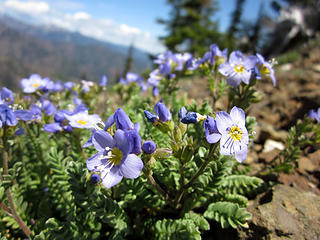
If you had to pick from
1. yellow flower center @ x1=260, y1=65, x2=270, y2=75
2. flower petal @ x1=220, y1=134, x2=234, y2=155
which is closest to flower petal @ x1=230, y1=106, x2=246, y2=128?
flower petal @ x1=220, y1=134, x2=234, y2=155

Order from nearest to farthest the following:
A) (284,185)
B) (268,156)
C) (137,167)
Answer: (137,167) → (284,185) → (268,156)

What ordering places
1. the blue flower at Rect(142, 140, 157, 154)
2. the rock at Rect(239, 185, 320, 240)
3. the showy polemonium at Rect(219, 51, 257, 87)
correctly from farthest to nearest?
the showy polemonium at Rect(219, 51, 257, 87) < the rock at Rect(239, 185, 320, 240) < the blue flower at Rect(142, 140, 157, 154)

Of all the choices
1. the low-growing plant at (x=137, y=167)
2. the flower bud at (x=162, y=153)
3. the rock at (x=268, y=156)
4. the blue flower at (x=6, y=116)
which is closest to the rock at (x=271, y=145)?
the rock at (x=268, y=156)

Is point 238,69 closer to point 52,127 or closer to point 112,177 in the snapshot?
point 112,177

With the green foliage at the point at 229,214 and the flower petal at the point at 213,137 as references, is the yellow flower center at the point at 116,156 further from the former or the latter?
the green foliage at the point at 229,214

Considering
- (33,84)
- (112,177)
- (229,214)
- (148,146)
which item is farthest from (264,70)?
(33,84)

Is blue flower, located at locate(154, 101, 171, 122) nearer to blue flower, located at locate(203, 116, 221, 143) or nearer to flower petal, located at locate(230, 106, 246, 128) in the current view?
blue flower, located at locate(203, 116, 221, 143)

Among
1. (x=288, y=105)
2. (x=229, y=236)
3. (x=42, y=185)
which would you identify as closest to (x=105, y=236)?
(x=42, y=185)
